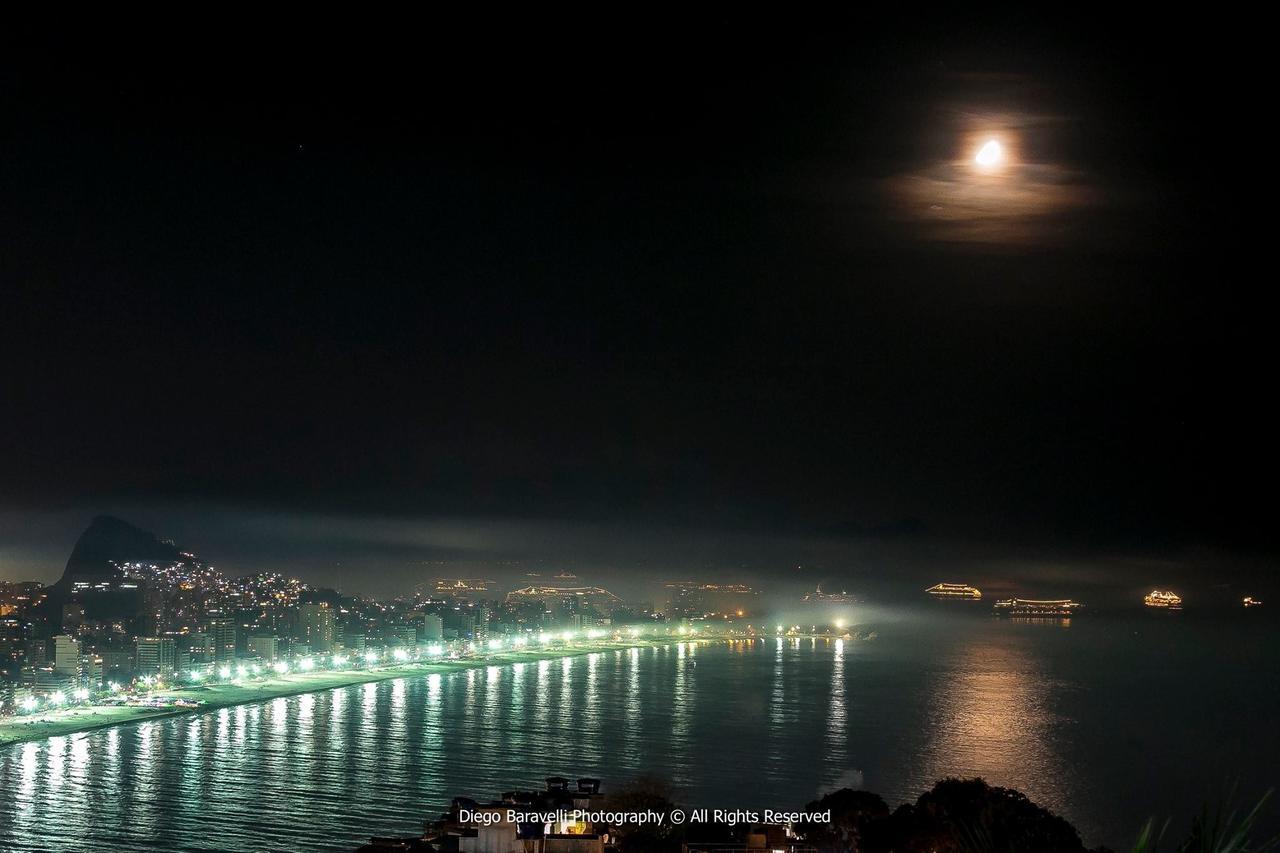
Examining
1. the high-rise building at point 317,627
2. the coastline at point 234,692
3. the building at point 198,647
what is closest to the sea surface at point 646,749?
the coastline at point 234,692

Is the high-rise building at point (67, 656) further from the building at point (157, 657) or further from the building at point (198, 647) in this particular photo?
the building at point (198, 647)

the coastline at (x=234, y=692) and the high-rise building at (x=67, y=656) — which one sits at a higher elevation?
the high-rise building at (x=67, y=656)

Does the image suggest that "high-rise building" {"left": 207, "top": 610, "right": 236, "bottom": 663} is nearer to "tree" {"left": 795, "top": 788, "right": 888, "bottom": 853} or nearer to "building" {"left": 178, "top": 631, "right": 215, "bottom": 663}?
"building" {"left": 178, "top": 631, "right": 215, "bottom": 663}

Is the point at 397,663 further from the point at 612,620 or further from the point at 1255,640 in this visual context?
the point at 1255,640

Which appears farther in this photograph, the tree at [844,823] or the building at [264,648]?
the building at [264,648]

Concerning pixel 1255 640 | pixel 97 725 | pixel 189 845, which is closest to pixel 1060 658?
pixel 1255 640
